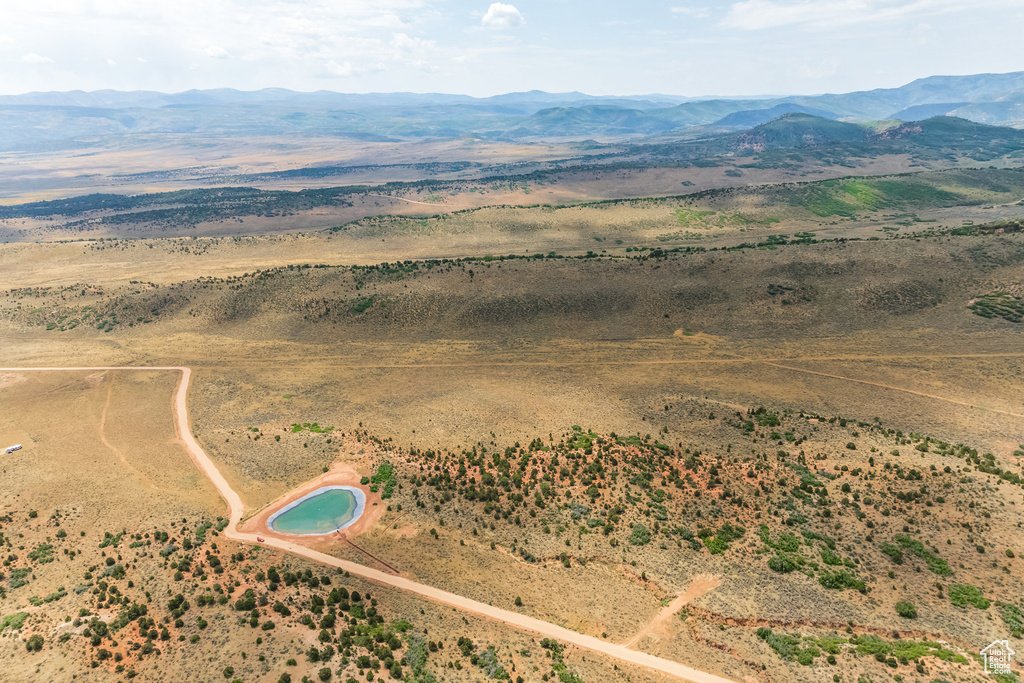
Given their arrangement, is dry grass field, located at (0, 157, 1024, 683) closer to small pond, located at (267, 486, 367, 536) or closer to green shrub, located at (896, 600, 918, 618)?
green shrub, located at (896, 600, 918, 618)

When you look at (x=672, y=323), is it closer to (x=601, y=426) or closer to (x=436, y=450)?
(x=601, y=426)

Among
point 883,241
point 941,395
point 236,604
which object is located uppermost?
point 883,241

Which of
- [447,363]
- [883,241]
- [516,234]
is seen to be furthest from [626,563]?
[516,234]

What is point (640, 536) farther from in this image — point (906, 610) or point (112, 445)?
point (112, 445)

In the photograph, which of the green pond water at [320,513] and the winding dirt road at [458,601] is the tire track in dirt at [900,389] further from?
the green pond water at [320,513]

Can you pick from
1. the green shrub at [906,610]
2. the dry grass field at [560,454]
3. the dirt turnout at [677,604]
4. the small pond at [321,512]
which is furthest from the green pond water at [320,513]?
the green shrub at [906,610]

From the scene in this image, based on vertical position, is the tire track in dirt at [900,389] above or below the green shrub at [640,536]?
above

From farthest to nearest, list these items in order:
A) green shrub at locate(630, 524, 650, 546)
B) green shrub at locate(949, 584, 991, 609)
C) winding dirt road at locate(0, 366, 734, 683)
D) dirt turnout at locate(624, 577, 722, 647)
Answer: green shrub at locate(630, 524, 650, 546), green shrub at locate(949, 584, 991, 609), dirt turnout at locate(624, 577, 722, 647), winding dirt road at locate(0, 366, 734, 683)

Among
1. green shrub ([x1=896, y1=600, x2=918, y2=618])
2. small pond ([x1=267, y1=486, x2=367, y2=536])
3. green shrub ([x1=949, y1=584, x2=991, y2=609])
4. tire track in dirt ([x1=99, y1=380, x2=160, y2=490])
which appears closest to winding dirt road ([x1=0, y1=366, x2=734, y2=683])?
small pond ([x1=267, y1=486, x2=367, y2=536])
